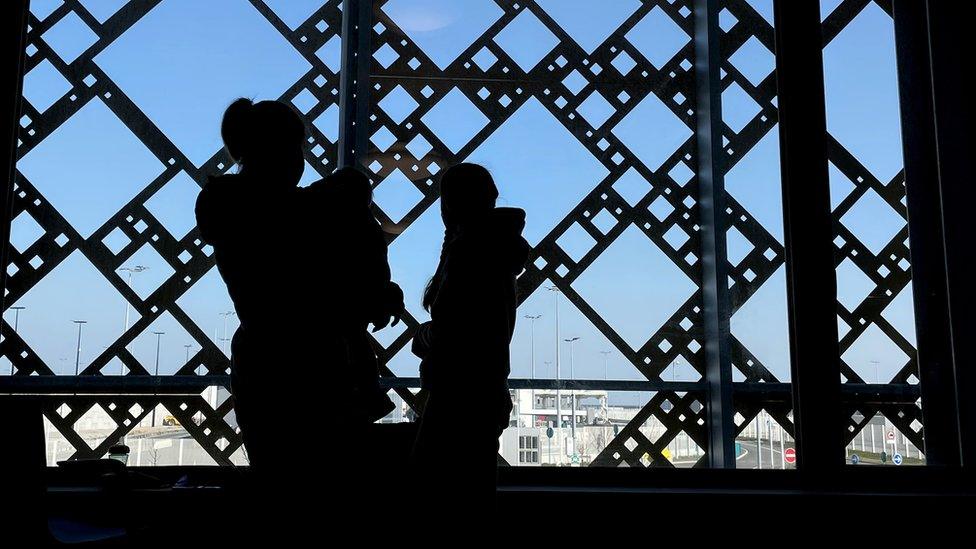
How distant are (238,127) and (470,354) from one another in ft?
2.00

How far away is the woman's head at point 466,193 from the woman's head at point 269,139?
0.97ft

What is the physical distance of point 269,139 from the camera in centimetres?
126

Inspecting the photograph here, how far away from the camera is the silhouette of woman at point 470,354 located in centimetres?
118

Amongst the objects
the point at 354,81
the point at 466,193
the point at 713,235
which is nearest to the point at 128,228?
the point at 354,81

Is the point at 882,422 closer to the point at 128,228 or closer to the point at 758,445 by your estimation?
the point at 758,445

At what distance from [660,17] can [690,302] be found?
3.20 feet

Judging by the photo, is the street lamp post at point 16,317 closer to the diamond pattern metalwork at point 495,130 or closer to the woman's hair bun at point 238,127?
the diamond pattern metalwork at point 495,130

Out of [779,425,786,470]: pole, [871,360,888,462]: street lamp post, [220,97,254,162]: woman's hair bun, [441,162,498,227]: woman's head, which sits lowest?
[779,425,786,470]: pole

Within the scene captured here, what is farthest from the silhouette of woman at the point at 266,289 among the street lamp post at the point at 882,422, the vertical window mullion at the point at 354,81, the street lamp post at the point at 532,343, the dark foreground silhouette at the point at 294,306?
the street lamp post at the point at 882,422

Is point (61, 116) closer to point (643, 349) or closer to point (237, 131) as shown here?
point (237, 131)

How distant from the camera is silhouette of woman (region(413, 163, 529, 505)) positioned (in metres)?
1.18

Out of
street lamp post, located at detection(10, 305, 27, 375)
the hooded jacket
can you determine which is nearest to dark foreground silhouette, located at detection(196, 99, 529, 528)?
the hooded jacket

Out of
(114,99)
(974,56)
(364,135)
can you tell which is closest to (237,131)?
(364,135)

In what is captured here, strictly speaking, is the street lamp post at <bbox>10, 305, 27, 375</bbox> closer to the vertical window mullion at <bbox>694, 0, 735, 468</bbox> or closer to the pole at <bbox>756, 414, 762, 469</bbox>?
the vertical window mullion at <bbox>694, 0, 735, 468</bbox>
